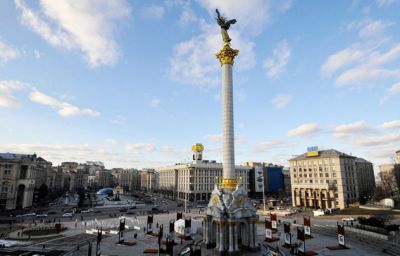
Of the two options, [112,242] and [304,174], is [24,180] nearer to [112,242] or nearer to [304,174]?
[112,242]

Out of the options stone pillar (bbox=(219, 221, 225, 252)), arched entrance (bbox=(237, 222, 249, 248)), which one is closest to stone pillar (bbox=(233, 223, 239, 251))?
stone pillar (bbox=(219, 221, 225, 252))

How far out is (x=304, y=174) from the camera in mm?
114250

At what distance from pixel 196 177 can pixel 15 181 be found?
79.6 m

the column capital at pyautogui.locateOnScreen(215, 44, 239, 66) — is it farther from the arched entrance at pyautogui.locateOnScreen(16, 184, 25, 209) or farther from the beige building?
the arched entrance at pyautogui.locateOnScreen(16, 184, 25, 209)

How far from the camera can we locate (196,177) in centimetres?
14400

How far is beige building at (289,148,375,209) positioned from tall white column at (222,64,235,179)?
232 feet

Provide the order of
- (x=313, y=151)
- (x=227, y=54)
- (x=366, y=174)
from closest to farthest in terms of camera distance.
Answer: (x=227, y=54), (x=313, y=151), (x=366, y=174)

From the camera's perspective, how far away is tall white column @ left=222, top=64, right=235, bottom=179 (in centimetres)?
4734

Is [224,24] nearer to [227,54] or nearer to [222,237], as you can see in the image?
[227,54]

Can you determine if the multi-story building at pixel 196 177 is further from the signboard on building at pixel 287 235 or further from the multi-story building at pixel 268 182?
the signboard on building at pixel 287 235

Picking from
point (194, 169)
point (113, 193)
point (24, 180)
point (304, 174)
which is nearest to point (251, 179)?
point (194, 169)

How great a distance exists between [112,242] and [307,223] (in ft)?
114

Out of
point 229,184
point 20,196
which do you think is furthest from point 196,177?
point 229,184

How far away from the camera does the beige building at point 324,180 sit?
10094 cm
